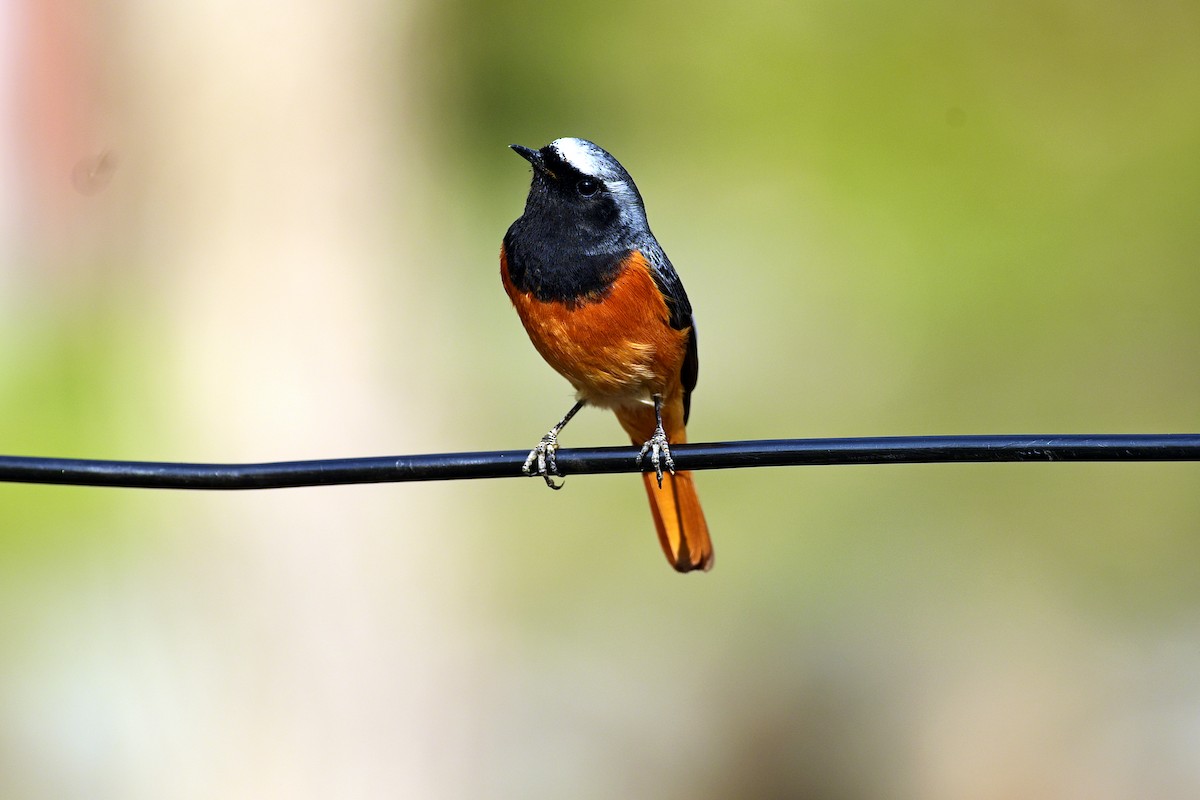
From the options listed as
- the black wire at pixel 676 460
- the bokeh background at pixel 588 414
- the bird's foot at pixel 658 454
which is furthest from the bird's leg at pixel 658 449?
the bokeh background at pixel 588 414

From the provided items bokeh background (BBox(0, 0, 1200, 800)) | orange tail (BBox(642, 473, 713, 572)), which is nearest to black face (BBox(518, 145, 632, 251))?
orange tail (BBox(642, 473, 713, 572))

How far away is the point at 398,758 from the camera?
684cm

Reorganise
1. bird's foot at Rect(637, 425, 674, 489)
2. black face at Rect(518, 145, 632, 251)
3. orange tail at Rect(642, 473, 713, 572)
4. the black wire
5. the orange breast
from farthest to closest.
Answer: orange tail at Rect(642, 473, 713, 572) < black face at Rect(518, 145, 632, 251) < the orange breast < bird's foot at Rect(637, 425, 674, 489) < the black wire

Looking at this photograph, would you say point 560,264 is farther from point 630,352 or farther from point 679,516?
point 679,516

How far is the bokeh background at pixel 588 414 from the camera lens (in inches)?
263

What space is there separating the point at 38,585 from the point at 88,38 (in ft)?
12.3

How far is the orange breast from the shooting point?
4.01 metres

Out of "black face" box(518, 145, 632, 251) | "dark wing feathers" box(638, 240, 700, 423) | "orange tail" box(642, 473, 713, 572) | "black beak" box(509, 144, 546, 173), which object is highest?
"black beak" box(509, 144, 546, 173)

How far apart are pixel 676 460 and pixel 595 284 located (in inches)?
49.4

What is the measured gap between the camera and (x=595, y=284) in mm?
4023

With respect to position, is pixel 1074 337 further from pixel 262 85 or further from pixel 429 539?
pixel 262 85

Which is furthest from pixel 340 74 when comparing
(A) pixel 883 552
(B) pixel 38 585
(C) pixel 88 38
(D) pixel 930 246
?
(D) pixel 930 246

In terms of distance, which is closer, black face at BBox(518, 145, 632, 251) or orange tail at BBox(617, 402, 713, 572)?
black face at BBox(518, 145, 632, 251)

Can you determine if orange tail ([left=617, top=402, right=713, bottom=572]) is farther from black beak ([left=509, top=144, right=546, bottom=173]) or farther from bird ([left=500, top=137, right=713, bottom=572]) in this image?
black beak ([left=509, top=144, right=546, bottom=173])
